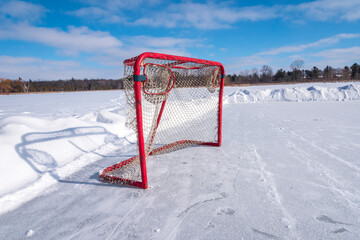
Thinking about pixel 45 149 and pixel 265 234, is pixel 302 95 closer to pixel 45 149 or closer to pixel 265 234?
pixel 265 234

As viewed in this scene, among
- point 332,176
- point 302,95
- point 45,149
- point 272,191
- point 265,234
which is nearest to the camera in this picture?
point 265,234

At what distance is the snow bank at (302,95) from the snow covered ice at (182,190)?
9.33m

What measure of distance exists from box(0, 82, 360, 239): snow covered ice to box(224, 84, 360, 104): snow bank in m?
9.33

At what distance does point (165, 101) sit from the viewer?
3.56m

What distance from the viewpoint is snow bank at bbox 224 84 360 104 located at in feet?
40.7

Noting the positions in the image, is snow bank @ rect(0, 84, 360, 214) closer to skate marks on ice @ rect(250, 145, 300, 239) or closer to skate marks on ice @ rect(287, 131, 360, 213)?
skate marks on ice @ rect(250, 145, 300, 239)

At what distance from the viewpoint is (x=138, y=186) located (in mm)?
2346

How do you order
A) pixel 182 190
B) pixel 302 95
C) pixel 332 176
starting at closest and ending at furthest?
pixel 182 190
pixel 332 176
pixel 302 95

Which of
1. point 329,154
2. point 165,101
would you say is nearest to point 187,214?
point 165,101

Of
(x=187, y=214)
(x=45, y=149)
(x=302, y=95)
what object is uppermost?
(x=302, y=95)

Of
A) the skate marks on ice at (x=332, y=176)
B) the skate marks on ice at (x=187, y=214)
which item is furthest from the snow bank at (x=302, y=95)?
the skate marks on ice at (x=187, y=214)

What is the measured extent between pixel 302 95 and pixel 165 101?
1268 cm

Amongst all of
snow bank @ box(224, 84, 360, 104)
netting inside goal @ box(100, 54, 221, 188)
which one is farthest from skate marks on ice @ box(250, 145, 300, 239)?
snow bank @ box(224, 84, 360, 104)

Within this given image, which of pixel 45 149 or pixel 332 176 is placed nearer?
pixel 332 176
